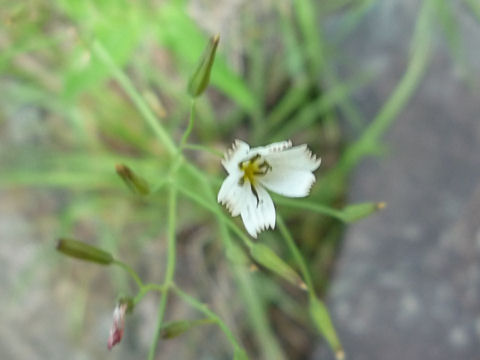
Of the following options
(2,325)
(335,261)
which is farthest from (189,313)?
(2,325)

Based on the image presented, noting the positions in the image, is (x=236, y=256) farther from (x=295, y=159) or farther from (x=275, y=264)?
(x=295, y=159)

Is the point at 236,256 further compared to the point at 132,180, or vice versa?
the point at 236,256

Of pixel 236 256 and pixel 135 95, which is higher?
pixel 135 95

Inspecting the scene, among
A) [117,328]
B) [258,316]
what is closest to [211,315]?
[117,328]

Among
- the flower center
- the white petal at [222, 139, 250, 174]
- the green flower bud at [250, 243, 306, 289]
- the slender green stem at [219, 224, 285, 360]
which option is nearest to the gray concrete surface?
the slender green stem at [219, 224, 285, 360]

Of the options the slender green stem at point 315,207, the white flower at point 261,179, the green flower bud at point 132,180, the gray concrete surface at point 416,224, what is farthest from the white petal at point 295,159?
the gray concrete surface at point 416,224

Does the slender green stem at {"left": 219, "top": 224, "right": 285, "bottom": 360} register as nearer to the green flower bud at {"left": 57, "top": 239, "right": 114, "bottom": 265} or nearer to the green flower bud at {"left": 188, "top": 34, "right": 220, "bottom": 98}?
the green flower bud at {"left": 57, "top": 239, "right": 114, "bottom": 265}
